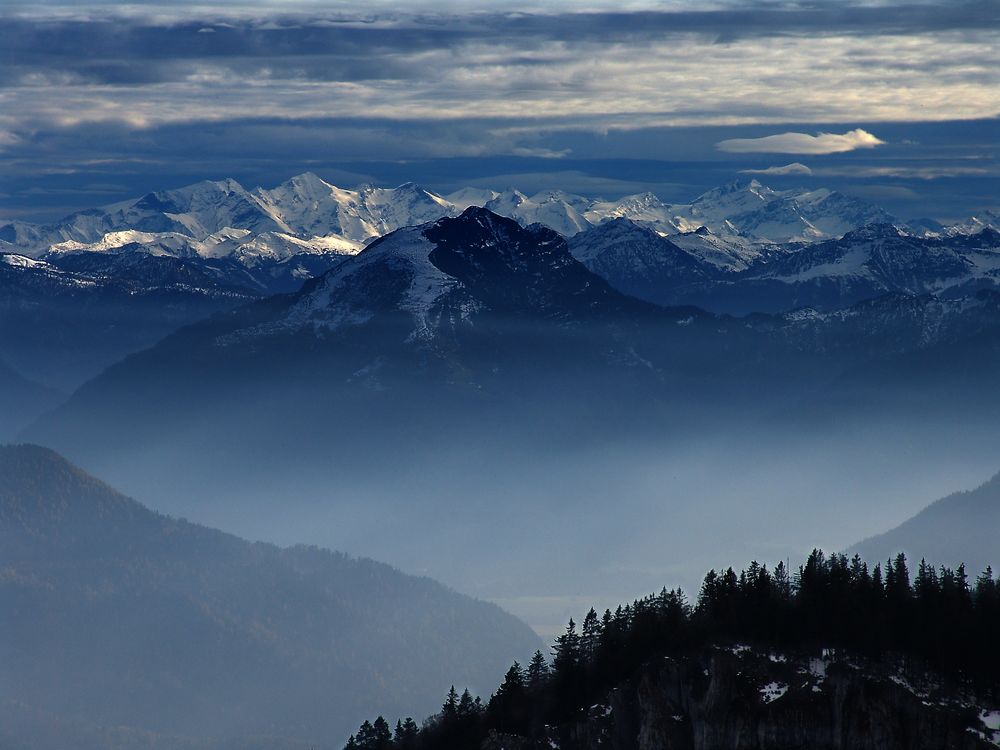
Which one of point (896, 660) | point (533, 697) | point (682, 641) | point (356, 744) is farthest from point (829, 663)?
point (356, 744)

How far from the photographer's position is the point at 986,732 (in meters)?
131

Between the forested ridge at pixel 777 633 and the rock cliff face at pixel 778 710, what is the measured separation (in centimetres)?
324

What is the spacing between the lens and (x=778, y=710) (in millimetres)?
134250

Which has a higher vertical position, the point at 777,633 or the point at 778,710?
the point at 777,633

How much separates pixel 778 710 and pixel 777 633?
53.1 ft

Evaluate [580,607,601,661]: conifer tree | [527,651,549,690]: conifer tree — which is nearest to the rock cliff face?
[580,607,601,661]: conifer tree

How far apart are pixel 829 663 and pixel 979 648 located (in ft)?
44.3

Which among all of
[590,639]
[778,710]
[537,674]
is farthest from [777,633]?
[537,674]

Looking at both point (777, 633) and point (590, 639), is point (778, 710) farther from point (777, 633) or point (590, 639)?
point (590, 639)

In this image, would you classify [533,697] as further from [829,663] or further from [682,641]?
[829,663]

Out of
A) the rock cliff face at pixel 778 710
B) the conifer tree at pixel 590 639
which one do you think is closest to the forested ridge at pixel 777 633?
the conifer tree at pixel 590 639

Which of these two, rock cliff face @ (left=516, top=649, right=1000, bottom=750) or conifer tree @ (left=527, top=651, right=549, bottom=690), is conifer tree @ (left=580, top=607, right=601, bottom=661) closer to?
conifer tree @ (left=527, top=651, right=549, bottom=690)

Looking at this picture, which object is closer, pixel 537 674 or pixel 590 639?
pixel 590 639

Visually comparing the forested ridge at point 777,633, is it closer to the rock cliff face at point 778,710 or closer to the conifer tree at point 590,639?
the conifer tree at point 590,639
